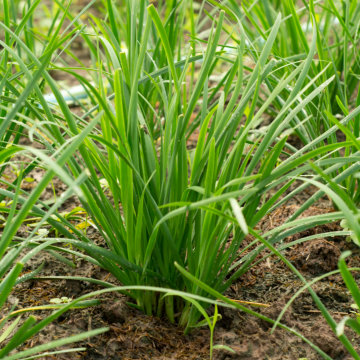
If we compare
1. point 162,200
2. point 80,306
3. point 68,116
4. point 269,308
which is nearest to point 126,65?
point 68,116

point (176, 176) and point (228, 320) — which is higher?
point (176, 176)

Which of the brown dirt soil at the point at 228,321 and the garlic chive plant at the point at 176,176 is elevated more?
the garlic chive plant at the point at 176,176

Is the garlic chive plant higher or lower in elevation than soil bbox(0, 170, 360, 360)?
higher

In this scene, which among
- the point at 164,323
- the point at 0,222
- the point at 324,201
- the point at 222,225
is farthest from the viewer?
the point at 324,201

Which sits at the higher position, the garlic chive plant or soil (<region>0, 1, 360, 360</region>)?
the garlic chive plant

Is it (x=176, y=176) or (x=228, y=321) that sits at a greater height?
(x=176, y=176)

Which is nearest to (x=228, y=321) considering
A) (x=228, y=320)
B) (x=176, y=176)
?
(x=228, y=320)

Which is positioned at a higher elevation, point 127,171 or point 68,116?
point 68,116

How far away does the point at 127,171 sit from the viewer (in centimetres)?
105

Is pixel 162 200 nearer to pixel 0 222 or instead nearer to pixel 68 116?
pixel 68 116

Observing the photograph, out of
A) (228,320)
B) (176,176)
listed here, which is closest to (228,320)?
(228,320)

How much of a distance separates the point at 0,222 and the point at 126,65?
66cm

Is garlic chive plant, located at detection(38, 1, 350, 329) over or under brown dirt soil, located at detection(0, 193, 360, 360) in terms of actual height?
over

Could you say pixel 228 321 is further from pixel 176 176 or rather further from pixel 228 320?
pixel 176 176
